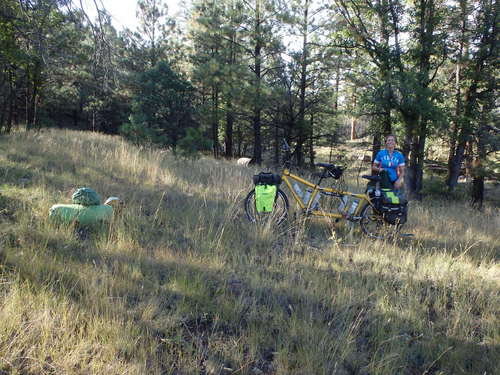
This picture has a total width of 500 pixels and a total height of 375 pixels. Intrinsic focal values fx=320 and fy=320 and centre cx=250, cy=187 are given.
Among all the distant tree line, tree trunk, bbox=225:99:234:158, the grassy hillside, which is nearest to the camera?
the grassy hillside

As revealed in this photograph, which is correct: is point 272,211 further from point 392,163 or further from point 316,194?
point 392,163

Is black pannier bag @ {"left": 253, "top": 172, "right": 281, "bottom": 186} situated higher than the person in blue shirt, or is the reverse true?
the person in blue shirt

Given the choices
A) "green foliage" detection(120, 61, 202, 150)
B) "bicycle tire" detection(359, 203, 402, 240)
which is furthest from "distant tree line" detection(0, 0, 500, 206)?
"bicycle tire" detection(359, 203, 402, 240)

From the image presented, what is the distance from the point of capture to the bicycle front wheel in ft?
15.4

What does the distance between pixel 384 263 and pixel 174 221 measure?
2.77 meters

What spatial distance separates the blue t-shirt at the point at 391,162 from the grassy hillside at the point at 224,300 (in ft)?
4.20

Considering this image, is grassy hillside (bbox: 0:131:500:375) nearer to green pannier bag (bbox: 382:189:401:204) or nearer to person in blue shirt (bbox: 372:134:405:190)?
green pannier bag (bbox: 382:189:401:204)

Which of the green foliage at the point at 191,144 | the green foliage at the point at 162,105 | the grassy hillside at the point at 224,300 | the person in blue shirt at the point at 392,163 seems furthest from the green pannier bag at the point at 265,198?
the green foliage at the point at 162,105

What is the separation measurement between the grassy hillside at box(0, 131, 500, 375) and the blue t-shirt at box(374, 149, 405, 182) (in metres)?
1.28

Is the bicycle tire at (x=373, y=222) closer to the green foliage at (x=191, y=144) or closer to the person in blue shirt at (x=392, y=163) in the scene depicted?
the person in blue shirt at (x=392, y=163)

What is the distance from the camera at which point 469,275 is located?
3.61 metres

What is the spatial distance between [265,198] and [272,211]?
219 millimetres

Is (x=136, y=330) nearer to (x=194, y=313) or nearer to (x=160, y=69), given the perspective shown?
(x=194, y=313)

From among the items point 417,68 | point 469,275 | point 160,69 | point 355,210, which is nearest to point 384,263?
point 469,275
